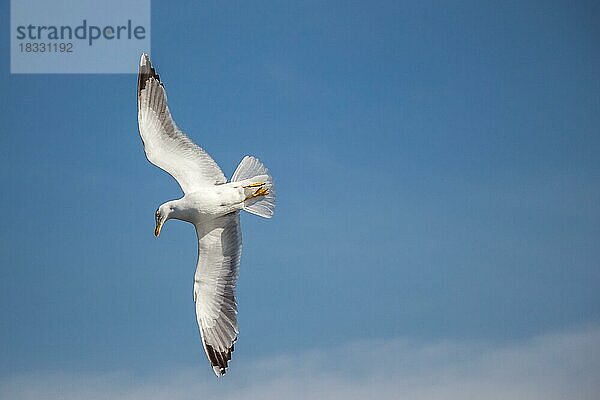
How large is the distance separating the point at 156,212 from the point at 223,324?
388 millimetres

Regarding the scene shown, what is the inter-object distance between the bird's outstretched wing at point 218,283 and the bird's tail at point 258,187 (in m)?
0.08

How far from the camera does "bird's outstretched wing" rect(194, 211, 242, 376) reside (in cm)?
358

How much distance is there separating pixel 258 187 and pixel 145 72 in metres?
0.51

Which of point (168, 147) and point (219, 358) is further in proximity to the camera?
point (168, 147)

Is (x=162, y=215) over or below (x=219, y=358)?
over

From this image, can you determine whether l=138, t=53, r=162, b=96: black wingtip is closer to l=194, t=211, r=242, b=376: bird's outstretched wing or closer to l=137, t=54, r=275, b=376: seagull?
l=137, t=54, r=275, b=376: seagull

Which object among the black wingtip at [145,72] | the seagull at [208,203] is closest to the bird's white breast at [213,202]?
the seagull at [208,203]

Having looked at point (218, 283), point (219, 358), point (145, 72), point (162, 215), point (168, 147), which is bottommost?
point (219, 358)

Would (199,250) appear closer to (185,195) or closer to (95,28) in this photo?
(185,195)

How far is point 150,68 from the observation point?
3705mm

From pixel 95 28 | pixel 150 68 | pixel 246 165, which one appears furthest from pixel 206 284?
pixel 95 28

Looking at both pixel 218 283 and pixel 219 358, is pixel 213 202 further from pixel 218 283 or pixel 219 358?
pixel 219 358

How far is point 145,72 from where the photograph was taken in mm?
3701

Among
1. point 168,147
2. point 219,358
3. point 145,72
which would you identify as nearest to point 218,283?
point 219,358
